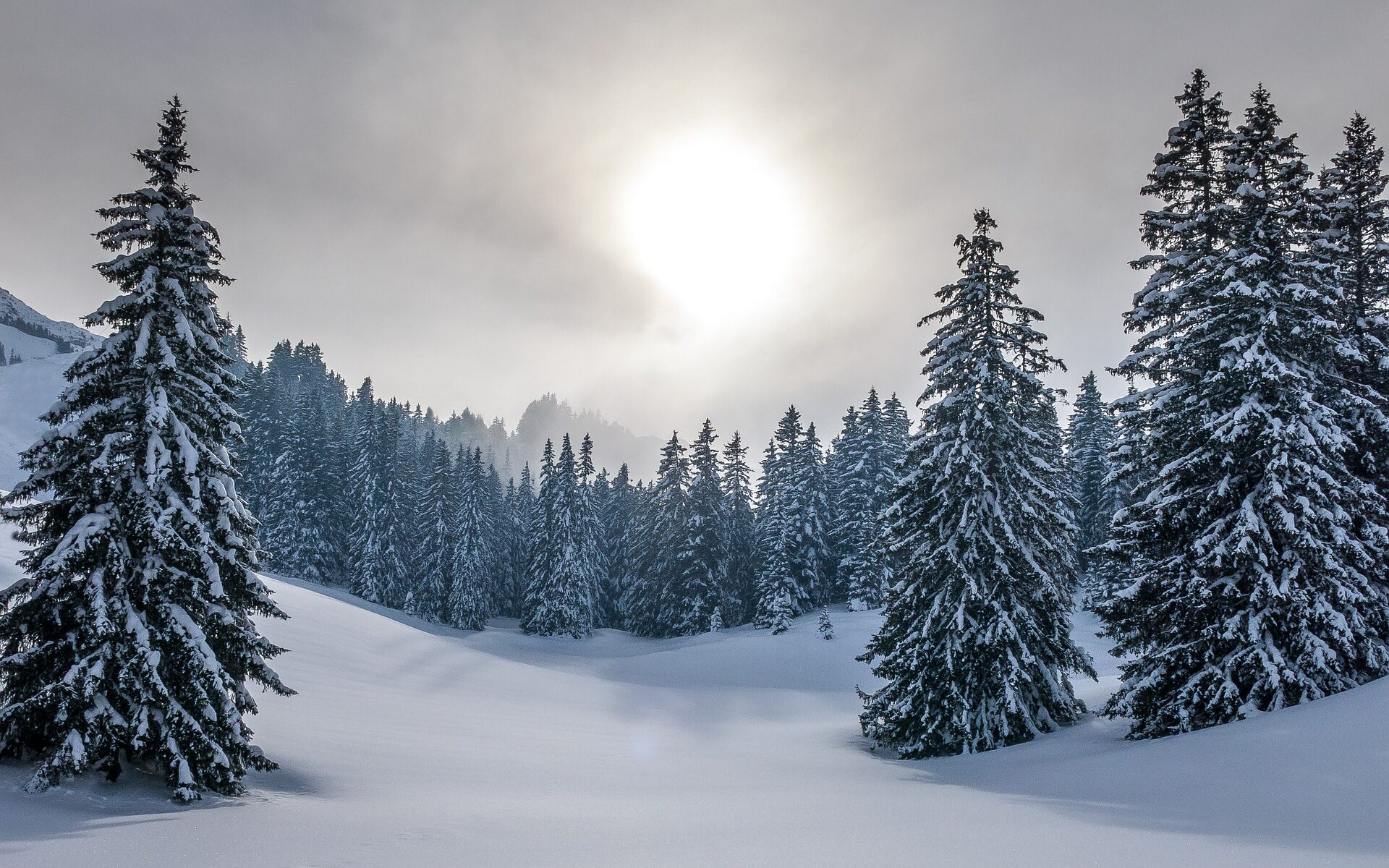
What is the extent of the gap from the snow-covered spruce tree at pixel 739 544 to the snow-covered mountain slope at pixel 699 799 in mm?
34557

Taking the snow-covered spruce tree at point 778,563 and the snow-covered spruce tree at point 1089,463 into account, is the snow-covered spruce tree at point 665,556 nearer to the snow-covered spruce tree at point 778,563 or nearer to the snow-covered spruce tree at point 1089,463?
the snow-covered spruce tree at point 778,563

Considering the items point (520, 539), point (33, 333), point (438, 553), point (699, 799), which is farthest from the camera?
point (33, 333)

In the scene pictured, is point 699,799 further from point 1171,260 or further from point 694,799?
point 1171,260

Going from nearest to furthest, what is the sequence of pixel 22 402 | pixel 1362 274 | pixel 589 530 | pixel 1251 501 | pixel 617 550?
pixel 1251 501
pixel 1362 274
pixel 589 530
pixel 617 550
pixel 22 402

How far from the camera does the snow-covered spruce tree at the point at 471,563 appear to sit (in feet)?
179

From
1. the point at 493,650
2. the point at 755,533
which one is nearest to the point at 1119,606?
the point at 493,650

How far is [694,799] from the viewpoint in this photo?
10.9 m

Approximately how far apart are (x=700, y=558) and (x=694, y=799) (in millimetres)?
42656

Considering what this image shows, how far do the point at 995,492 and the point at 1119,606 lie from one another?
3758 mm

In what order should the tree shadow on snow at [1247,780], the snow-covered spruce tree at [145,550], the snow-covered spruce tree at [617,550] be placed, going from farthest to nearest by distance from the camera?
the snow-covered spruce tree at [617,550]
the snow-covered spruce tree at [145,550]
the tree shadow on snow at [1247,780]

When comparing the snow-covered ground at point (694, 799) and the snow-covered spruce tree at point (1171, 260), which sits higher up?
the snow-covered spruce tree at point (1171, 260)

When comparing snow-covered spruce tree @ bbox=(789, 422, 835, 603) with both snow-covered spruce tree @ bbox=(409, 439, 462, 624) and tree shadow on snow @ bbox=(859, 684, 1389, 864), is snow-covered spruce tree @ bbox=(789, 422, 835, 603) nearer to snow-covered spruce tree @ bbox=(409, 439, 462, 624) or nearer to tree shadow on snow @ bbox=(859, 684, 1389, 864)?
snow-covered spruce tree @ bbox=(409, 439, 462, 624)

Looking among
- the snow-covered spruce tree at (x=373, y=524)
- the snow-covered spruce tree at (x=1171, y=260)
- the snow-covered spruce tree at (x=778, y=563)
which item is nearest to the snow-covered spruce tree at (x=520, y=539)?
the snow-covered spruce tree at (x=373, y=524)

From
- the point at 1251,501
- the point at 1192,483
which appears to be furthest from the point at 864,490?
the point at 1251,501
